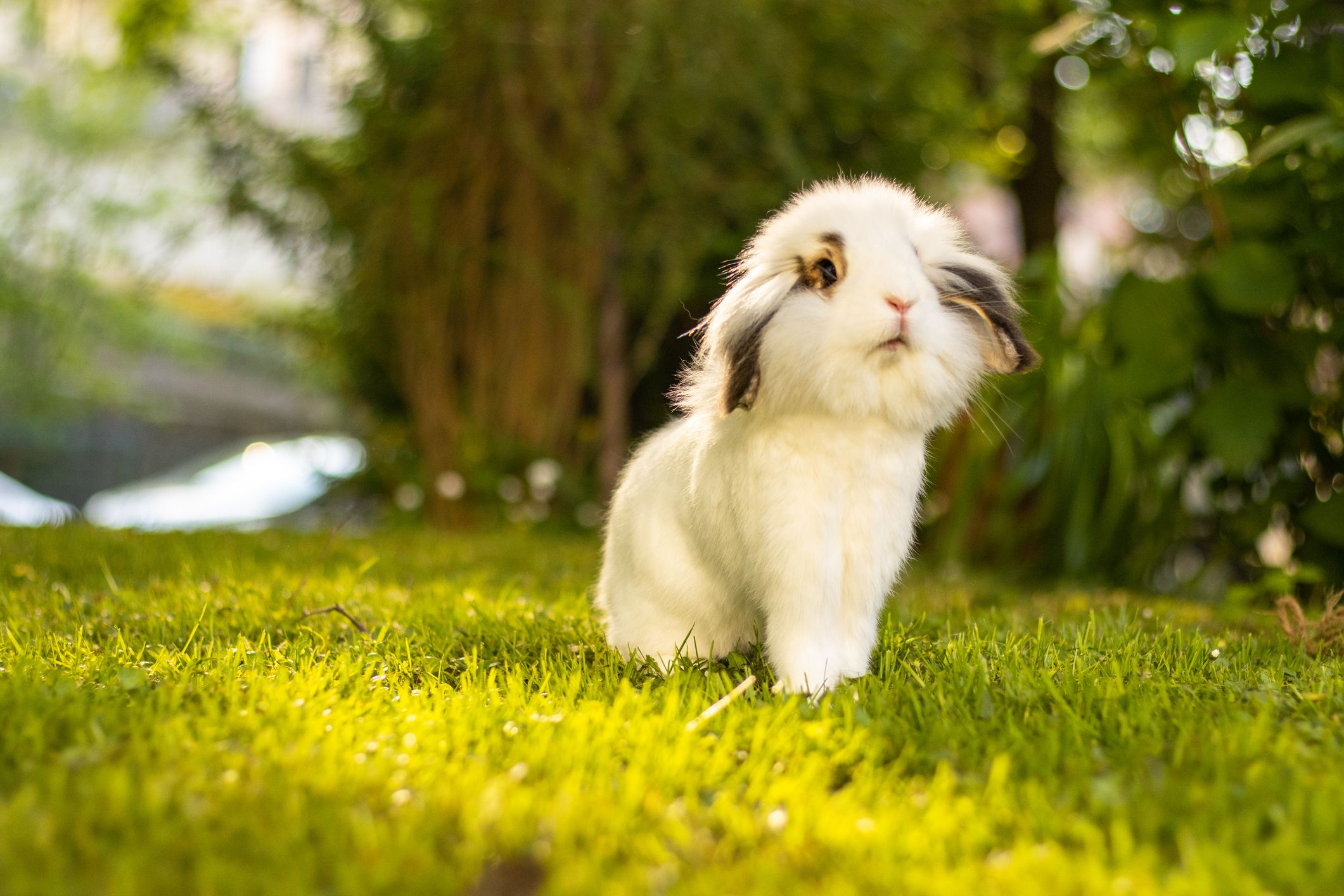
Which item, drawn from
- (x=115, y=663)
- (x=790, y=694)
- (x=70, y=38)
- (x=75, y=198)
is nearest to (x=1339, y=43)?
(x=790, y=694)

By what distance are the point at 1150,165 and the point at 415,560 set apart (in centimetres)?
728

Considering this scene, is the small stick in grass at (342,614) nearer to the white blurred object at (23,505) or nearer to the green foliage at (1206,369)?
the green foliage at (1206,369)

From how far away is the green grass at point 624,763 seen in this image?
1.39m

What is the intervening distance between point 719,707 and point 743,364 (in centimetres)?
66

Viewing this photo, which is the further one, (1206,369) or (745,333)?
(1206,369)

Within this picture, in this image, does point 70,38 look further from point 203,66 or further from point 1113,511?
point 1113,511

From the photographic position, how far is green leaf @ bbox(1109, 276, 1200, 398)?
4176mm

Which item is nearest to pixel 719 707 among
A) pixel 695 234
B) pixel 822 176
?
pixel 695 234

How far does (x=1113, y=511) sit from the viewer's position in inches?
184

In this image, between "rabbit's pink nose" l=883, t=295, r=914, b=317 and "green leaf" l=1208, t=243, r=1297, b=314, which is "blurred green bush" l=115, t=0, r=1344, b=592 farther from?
"rabbit's pink nose" l=883, t=295, r=914, b=317

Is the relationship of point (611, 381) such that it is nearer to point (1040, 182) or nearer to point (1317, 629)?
point (1040, 182)

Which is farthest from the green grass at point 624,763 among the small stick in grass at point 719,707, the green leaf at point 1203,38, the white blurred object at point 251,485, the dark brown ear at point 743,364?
the white blurred object at point 251,485

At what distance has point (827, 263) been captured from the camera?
2.19 m

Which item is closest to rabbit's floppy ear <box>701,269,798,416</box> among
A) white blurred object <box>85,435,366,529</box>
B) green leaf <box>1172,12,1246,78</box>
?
green leaf <box>1172,12,1246,78</box>
